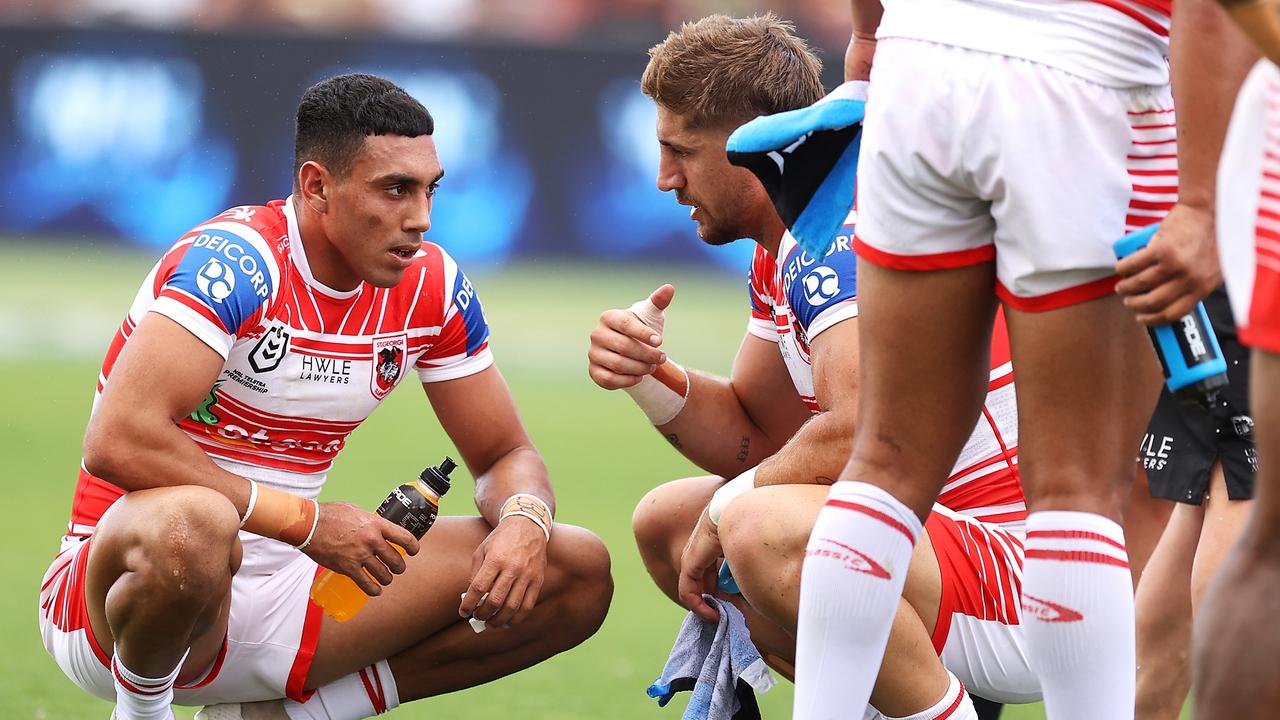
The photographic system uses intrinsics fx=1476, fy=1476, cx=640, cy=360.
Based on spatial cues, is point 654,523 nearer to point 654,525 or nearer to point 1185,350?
point 654,525

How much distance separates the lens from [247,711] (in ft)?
11.5

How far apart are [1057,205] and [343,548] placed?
5.76 feet

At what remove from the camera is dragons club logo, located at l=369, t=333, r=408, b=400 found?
3.62 m

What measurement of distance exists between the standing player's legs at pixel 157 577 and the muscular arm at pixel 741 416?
48.3 inches

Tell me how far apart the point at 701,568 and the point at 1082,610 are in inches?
44.8

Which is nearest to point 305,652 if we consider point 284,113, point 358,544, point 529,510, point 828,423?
point 358,544

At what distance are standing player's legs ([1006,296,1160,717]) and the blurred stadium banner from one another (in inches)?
519

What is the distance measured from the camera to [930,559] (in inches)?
116

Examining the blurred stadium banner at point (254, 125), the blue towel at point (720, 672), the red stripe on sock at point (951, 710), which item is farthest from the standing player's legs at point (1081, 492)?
the blurred stadium banner at point (254, 125)

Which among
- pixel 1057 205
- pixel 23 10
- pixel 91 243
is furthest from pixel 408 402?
pixel 1057 205

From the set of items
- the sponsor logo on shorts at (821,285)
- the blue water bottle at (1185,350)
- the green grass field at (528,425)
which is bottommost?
the green grass field at (528,425)

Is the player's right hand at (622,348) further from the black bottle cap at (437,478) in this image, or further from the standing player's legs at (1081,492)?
the standing player's legs at (1081,492)

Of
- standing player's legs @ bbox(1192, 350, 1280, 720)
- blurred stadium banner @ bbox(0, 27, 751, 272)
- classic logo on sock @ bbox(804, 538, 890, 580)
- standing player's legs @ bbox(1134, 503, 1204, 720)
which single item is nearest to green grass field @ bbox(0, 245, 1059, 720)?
standing player's legs @ bbox(1134, 503, 1204, 720)

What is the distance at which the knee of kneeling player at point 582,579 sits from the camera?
11.8 ft
